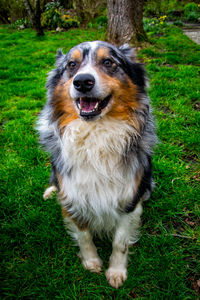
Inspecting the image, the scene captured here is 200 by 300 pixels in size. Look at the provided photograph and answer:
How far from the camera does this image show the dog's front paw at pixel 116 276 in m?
1.85

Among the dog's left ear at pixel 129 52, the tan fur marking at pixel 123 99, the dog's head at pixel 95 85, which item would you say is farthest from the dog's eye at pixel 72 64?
the dog's left ear at pixel 129 52

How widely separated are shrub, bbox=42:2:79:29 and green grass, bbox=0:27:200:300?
867cm

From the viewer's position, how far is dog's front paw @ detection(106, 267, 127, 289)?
1.85 m

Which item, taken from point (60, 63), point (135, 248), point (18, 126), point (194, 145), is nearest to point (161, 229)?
point (135, 248)

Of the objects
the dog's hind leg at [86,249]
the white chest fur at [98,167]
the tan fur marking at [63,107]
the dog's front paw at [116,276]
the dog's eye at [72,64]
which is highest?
the dog's eye at [72,64]

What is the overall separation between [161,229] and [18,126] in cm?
281

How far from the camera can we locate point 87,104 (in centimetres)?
175

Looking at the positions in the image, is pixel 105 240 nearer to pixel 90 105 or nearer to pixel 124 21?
pixel 90 105

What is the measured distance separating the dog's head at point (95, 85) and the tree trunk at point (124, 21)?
185 inches

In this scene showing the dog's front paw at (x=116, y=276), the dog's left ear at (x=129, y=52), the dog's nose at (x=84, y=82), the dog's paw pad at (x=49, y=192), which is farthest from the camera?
the dog's paw pad at (x=49, y=192)

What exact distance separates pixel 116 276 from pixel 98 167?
0.98 m

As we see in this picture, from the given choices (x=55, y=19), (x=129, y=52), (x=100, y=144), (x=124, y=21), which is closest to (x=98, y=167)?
(x=100, y=144)

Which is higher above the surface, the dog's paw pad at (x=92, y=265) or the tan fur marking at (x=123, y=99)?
the tan fur marking at (x=123, y=99)

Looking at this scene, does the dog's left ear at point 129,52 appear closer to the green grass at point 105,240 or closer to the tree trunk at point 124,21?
the green grass at point 105,240
